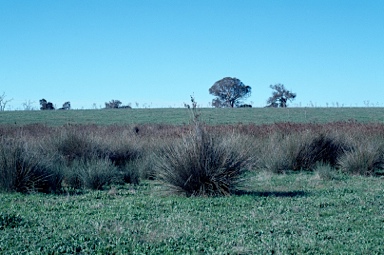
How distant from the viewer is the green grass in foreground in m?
7.29

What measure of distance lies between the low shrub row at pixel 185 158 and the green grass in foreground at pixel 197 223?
0.74 meters

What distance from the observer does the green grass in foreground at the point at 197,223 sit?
7289 millimetres

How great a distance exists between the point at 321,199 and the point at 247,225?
11.2ft

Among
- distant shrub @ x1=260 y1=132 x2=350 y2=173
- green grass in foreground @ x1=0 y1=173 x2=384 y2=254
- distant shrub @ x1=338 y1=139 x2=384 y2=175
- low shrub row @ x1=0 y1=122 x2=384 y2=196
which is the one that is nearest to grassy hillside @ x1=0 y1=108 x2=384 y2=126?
low shrub row @ x1=0 y1=122 x2=384 y2=196

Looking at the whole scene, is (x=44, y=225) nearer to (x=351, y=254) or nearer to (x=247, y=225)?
(x=247, y=225)

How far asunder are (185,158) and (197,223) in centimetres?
354

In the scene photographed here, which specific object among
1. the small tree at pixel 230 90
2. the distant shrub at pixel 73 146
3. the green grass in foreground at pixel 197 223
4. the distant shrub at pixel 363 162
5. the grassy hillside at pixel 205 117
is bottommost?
the green grass in foreground at pixel 197 223

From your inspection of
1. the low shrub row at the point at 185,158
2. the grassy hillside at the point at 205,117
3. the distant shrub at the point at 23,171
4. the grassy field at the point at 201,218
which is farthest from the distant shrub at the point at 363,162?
the grassy hillside at the point at 205,117

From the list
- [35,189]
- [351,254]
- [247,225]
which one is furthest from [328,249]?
[35,189]

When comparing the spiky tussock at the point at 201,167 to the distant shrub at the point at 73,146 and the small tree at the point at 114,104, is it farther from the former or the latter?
the small tree at the point at 114,104

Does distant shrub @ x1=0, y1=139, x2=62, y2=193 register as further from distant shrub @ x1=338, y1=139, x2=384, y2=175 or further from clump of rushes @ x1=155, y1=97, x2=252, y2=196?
distant shrub @ x1=338, y1=139, x2=384, y2=175

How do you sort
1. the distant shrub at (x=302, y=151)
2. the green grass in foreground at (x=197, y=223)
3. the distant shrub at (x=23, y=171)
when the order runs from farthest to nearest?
1. the distant shrub at (x=302, y=151)
2. the distant shrub at (x=23, y=171)
3. the green grass in foreground at (x=197, y=223)

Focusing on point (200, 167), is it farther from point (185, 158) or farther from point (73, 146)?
point (73, 146)

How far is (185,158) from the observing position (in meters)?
12.4
